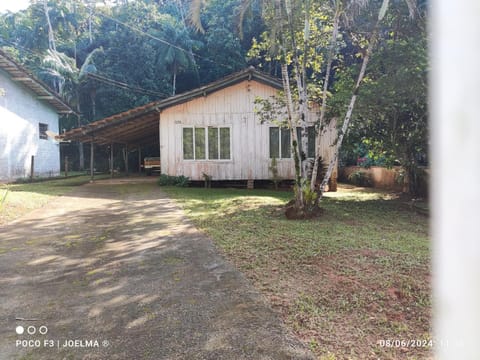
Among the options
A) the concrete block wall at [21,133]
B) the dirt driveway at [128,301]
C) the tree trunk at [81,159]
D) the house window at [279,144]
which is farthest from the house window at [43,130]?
the dirt driveway at [128,301]

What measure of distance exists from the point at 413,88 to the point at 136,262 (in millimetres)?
6406

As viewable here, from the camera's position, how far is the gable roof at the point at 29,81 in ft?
43.4

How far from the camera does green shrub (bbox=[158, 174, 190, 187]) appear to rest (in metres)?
12.4

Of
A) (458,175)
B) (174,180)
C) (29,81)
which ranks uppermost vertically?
(29,81)

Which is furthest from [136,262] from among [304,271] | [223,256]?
[304,271]

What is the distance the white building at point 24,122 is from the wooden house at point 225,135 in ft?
10.9

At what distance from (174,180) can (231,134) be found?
2.79 metres

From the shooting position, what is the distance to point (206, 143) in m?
12.6

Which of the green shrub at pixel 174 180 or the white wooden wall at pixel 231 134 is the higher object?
the white wooden wall at pixel 231 134

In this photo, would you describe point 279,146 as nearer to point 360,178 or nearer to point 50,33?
point 360,178

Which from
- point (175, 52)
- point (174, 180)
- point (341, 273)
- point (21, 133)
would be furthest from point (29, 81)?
point (341, 273)

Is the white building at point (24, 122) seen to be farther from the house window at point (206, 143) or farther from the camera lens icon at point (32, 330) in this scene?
the camera lens icon at point (32, 330)

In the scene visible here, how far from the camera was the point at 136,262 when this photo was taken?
4.05m

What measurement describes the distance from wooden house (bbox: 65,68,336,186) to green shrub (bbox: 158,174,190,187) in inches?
6.8
